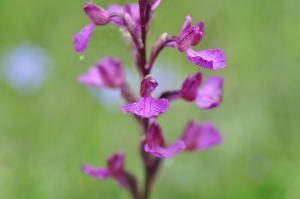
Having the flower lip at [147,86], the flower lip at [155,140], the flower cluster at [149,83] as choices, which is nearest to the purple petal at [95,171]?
the flower cluster at [149,83]

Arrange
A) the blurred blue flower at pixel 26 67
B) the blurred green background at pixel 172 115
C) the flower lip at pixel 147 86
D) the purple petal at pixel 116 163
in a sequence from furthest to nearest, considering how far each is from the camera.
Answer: the blurred blue flower at pixel 26 67 < the blurred green background at pixel 172 115 < the purple petal at pixel 116 163 < the flower lip at pixel 147 86

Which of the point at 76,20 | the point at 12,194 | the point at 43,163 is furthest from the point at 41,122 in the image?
the point at 76,20

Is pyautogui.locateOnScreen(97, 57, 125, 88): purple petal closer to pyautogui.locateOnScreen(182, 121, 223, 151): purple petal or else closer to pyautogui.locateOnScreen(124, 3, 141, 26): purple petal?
pyautogui.locateOnScreen(124, 3, 141, 26): purple petal

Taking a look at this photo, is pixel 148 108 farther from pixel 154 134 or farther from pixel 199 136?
pixel 199 136

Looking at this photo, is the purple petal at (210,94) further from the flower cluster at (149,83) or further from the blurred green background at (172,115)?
the blurred green background at (172,115)

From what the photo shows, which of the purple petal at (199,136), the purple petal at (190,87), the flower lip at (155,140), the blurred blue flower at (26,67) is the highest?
the purple petal at (190,87)

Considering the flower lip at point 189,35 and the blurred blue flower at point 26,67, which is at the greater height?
the flower lip at point 189,35

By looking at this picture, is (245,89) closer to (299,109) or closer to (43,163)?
(299,109)

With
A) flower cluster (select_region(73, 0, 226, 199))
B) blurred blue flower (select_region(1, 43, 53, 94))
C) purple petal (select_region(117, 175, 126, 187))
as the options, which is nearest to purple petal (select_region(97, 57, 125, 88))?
flower cluster (select_region(73, 0, 226, 199))
